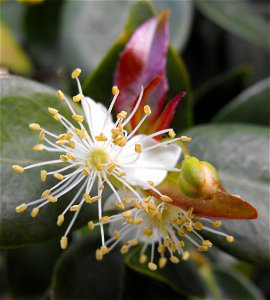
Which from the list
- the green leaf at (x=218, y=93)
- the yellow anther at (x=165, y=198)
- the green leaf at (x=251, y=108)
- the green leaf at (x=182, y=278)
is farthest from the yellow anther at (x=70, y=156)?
the green leaf at (x=218, y=93)

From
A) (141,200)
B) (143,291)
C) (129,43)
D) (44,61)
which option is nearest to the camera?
(141,200)

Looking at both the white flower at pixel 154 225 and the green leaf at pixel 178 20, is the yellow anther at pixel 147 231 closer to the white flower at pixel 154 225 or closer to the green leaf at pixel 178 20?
the white flower at pixel 154 225

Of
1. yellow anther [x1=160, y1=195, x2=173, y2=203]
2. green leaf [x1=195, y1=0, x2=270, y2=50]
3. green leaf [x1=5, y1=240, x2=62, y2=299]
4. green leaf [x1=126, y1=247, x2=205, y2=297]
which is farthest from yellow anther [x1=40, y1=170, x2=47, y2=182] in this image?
green leaf [x1=195, y1=0, x2=270, y2=50]

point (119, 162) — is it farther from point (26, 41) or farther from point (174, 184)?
point (26, 41)

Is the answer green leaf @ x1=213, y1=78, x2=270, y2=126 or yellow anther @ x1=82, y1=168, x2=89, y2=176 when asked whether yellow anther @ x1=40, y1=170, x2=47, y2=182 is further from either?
green leaf @ x1=213, y1=78, x2=270, y2=126

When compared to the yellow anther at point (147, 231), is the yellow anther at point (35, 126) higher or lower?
higher

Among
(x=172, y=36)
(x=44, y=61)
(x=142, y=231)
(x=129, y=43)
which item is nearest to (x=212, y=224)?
(x=142, y=231)

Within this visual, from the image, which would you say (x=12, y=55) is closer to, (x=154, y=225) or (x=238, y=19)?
(x=238, y=19)
